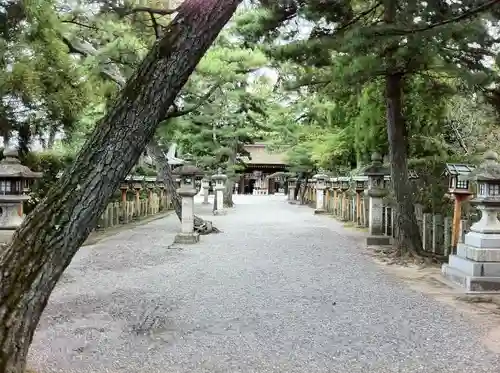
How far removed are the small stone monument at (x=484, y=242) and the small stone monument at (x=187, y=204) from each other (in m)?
5.71

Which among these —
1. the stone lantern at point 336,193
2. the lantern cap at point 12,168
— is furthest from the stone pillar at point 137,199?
the lantern cap at point 12,168

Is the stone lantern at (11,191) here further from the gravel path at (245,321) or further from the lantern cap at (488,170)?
the lantern cap at (488,170)

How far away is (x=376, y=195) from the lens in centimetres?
1041

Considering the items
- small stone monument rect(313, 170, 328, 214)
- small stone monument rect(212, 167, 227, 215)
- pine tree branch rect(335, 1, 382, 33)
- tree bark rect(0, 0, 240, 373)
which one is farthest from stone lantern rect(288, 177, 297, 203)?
tree bark rect(0, 0, 240, 373)

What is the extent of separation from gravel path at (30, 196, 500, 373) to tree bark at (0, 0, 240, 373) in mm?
1132

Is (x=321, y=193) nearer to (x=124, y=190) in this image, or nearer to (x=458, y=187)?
(x=124, y=190)

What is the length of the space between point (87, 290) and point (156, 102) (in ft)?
13.2

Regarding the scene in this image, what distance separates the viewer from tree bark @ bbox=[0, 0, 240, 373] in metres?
2.54

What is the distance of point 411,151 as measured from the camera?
37.1 feet

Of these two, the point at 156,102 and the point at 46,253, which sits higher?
the point at 156,102

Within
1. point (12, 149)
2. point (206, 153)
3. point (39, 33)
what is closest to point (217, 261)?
point (12, 149)

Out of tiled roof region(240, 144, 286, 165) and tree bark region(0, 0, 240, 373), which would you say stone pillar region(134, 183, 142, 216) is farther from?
tiled roof region(240, 144, 286, 165)

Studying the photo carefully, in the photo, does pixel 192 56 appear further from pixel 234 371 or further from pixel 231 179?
pixel 231 179

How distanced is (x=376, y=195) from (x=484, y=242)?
4.34 m
